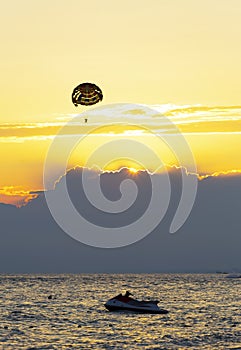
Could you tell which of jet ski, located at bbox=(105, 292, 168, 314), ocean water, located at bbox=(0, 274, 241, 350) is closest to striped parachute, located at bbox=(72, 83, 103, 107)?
ocean water, located at bbox=(0, 274, 241, 350)

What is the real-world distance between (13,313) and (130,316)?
2790cm

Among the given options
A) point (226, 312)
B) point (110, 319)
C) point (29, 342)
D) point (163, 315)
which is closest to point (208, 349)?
point (29, 342)

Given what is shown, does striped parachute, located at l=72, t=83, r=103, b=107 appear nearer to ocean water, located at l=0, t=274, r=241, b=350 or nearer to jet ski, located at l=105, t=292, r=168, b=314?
ocean water, located at l=0, t=274, r=241, b=350

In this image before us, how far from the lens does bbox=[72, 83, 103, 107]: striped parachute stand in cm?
9619

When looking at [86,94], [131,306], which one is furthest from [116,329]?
[86,94]

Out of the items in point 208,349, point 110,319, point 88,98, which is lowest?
point 208,349

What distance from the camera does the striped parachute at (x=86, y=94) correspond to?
9619 cm

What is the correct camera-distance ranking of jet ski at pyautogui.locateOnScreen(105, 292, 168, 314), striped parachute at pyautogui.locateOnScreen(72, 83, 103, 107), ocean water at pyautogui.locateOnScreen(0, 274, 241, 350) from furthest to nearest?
1. jet ski at pyautogui.locateOnScreen(105, 292, 168, 314)
2. ocean water at pyautogui.locateOnScreen(0, 274, 241, 350)
3. striped parachute at pyautogui.locateOnScreen(72, 83, 103, 107)

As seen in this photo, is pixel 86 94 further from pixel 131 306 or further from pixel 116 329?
pixel 131 306

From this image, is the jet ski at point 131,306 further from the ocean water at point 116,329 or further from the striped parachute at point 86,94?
the striped parachute at point 86,94

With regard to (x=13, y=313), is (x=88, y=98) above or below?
above

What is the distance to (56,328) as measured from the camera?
12850 cm

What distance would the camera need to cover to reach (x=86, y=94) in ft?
318

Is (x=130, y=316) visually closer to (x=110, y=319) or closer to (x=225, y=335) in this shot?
(x=110, y=319)
